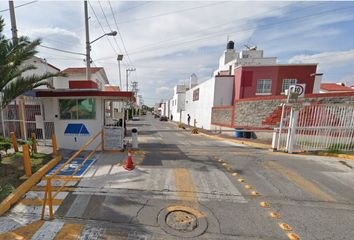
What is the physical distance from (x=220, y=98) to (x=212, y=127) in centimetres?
351

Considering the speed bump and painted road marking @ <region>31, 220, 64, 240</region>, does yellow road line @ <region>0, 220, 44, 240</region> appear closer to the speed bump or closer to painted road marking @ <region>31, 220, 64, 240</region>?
painted road marking @ <region>31, 220, 64, 240</region>

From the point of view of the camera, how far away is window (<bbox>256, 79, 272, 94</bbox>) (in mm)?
18203

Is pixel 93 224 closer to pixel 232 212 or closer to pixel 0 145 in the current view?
pixel 232 212

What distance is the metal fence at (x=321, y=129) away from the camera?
7.49 meters

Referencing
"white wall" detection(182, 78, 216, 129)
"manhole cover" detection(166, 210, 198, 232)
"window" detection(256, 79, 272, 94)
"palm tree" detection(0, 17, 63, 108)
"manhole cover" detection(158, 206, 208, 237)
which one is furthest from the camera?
"white wall" detection(182, 78, 216, 129)

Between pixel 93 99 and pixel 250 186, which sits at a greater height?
pixel 93 99

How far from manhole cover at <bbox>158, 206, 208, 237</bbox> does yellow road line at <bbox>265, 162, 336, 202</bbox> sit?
10.3 ft

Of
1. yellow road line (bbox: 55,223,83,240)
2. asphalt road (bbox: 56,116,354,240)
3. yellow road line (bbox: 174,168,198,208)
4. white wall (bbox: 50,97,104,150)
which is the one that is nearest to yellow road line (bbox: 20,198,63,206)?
asphalt road (bbox: 56,116,354,240)

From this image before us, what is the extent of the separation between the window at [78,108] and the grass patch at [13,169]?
2049 mm

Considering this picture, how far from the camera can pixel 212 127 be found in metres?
20.8

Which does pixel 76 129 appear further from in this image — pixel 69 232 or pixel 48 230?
pixel 69 232

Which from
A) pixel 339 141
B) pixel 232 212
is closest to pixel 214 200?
pixel 232 212

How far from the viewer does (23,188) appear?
4324 mm

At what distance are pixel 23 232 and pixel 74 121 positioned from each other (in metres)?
5.67
